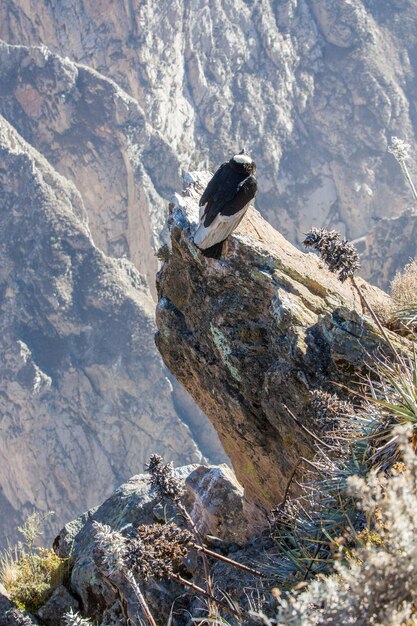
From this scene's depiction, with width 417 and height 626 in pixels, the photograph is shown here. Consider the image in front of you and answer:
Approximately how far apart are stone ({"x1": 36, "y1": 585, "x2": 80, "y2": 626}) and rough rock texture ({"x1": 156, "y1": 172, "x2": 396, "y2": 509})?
166 cm

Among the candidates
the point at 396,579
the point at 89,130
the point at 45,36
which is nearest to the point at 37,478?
the point at 89,130

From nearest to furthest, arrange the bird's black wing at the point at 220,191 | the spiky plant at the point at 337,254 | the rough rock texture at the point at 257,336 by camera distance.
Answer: the spiky plant at the point at 337,254 < the rough rock texture at the point at 257,336 < the bird's black wing at the point at 220,191

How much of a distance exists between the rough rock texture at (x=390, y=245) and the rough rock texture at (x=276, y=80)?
66.9 ft

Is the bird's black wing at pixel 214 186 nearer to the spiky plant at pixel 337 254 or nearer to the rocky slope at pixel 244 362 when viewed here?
the rocky slope at pixel 244 362

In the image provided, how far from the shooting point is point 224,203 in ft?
18.5

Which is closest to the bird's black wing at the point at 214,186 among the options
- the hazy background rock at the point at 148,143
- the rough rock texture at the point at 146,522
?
the rough rock texture at the point at 146,522

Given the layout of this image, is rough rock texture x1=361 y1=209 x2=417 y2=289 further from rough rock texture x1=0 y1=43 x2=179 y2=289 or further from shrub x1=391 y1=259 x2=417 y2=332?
shrub x1=391 y1=259 x2=417 y2=332

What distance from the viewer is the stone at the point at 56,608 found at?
20.3 ft

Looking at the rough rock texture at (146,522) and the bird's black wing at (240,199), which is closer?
the bird's black wing at (240,199)

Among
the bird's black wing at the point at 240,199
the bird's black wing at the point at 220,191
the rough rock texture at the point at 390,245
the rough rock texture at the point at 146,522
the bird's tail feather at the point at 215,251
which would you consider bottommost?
the rough rock texture at the point at 390,245

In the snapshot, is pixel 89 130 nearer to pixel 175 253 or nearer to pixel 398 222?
pixel 398 222

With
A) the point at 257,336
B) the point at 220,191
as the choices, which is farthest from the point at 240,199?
the point at 257,336

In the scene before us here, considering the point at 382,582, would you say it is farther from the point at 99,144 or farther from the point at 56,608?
the point at 99,144

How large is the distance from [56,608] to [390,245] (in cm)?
2823
